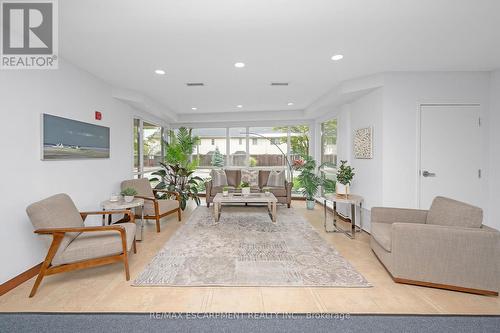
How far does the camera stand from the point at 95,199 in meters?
3.65

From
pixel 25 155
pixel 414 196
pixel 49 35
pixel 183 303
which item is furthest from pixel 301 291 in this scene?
pixel 49 35

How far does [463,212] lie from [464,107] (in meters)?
2.10

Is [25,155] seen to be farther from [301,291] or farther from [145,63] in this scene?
[301,291]

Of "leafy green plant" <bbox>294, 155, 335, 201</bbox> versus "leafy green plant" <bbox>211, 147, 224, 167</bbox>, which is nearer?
"leafy green plant" <bbox>294, 155, 335, 201</bbox>

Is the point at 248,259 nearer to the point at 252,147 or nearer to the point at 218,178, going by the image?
the point at 218,178

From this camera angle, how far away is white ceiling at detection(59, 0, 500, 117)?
1.98m

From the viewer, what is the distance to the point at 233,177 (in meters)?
6.48

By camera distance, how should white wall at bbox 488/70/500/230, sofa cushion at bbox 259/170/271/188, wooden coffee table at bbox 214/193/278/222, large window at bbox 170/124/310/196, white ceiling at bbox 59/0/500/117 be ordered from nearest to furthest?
white ceiling at bbox 59/0/500/117
white wall at bbox 488/70/500/230
wooden coffee table at bbox 214/193/278/222
sofa cushion at bbox 259/170/271/188
large window at bbox 170/124/310/196

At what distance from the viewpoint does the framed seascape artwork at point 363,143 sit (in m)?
3.84

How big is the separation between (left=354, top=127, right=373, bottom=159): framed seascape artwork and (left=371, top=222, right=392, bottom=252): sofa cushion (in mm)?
1384

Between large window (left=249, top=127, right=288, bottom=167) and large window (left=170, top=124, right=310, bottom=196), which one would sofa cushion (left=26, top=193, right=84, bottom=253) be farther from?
large window (left=249, top=127, right=288, bottom=167)

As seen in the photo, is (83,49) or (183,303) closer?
(183,303)

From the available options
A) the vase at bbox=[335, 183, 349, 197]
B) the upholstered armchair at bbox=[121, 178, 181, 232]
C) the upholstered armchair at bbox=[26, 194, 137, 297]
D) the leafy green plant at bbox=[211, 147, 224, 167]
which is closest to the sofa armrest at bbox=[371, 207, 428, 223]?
the vase at bbox=[335, 183, 349, 197]

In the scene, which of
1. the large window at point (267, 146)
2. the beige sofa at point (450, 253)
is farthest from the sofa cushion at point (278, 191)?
the beige sofa at point (450, 253)
